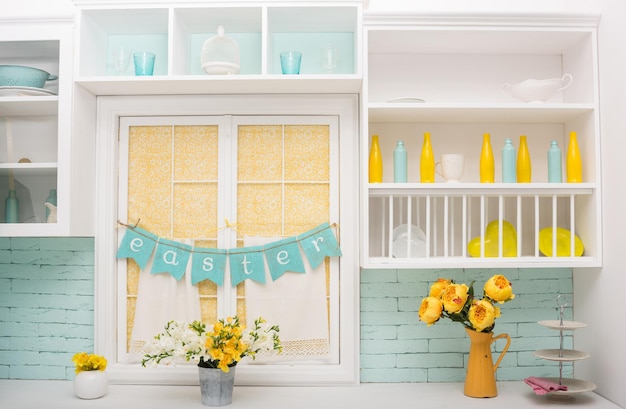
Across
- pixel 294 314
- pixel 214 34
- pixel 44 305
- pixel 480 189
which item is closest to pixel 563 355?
pixel 480 189

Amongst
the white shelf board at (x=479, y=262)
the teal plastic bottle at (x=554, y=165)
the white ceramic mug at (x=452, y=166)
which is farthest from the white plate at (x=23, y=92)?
the teal plastic bottle at (x=554, y=165)

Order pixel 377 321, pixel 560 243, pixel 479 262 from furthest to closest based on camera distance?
pixel 377 321
pixel 560 243
pixel 479 262

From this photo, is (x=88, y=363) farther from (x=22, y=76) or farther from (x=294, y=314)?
(x=22, y=76)

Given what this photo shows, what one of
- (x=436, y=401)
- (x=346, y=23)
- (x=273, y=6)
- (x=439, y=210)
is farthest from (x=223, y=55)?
(x=436, y=401)

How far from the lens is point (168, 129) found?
2.54m

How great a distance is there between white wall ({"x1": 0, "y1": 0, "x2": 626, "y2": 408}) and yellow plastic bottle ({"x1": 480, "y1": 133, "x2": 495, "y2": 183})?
401 mm

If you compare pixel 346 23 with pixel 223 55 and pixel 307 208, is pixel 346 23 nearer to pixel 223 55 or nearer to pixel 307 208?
pixel 223 55

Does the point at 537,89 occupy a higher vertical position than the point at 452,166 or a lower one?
higher

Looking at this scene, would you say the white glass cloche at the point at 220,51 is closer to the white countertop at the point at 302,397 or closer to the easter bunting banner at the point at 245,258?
the easter bunting banner at the point at 245,258

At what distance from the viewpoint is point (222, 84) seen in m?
2.32

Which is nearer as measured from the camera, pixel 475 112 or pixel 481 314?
pixel 481 314

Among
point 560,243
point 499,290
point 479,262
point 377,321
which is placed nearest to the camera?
point 499,290

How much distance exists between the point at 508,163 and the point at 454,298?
560mm

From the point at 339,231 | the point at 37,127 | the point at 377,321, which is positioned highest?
the point at 37,127
